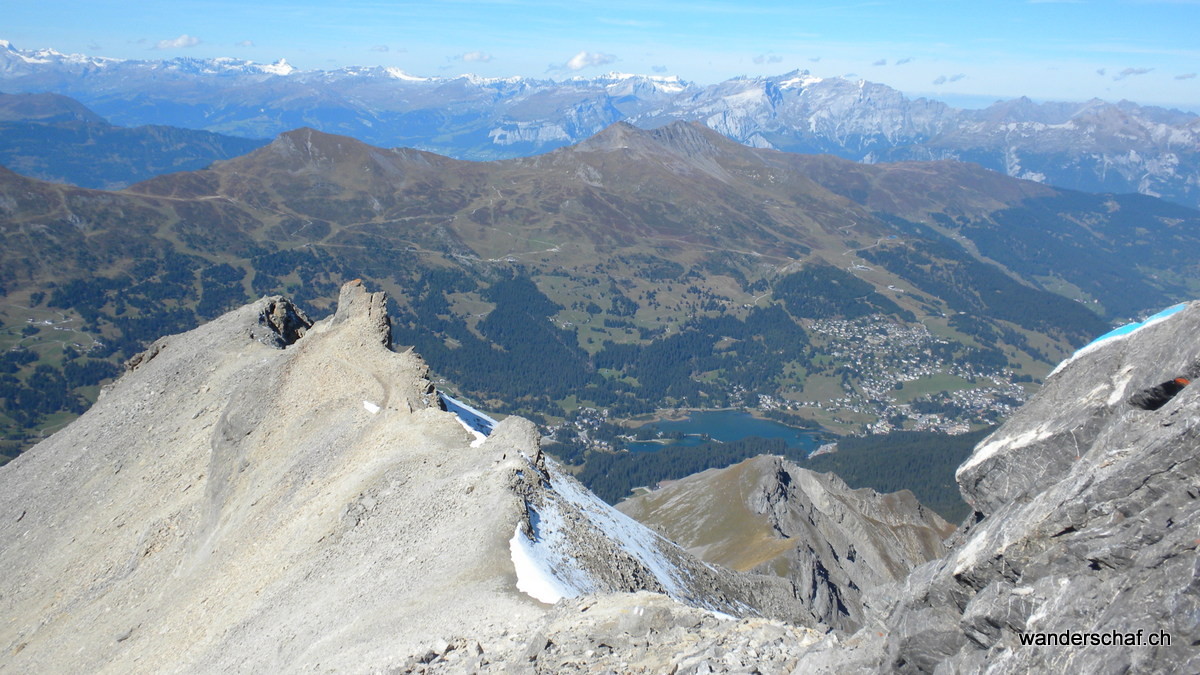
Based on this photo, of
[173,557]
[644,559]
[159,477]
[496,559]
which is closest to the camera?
[496,559]

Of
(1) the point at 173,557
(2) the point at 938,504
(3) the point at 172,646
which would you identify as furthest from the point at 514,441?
(2) the point at 938,504

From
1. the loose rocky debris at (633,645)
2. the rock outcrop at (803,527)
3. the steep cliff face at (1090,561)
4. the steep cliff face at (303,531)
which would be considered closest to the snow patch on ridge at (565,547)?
the steep cliff face at (303,531)

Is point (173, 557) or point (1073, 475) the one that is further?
point (173, 557)

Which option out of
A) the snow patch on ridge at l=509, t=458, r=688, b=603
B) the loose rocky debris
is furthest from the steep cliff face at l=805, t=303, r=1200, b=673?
the snow patch on ridge at l=509, t=458, r=688, b=603

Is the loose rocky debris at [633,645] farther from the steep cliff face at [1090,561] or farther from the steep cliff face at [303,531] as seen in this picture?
the steep cliff face at [1090,561]

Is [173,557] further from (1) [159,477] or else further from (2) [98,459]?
(2) [98,459]

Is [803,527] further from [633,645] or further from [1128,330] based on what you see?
[1128,330]
